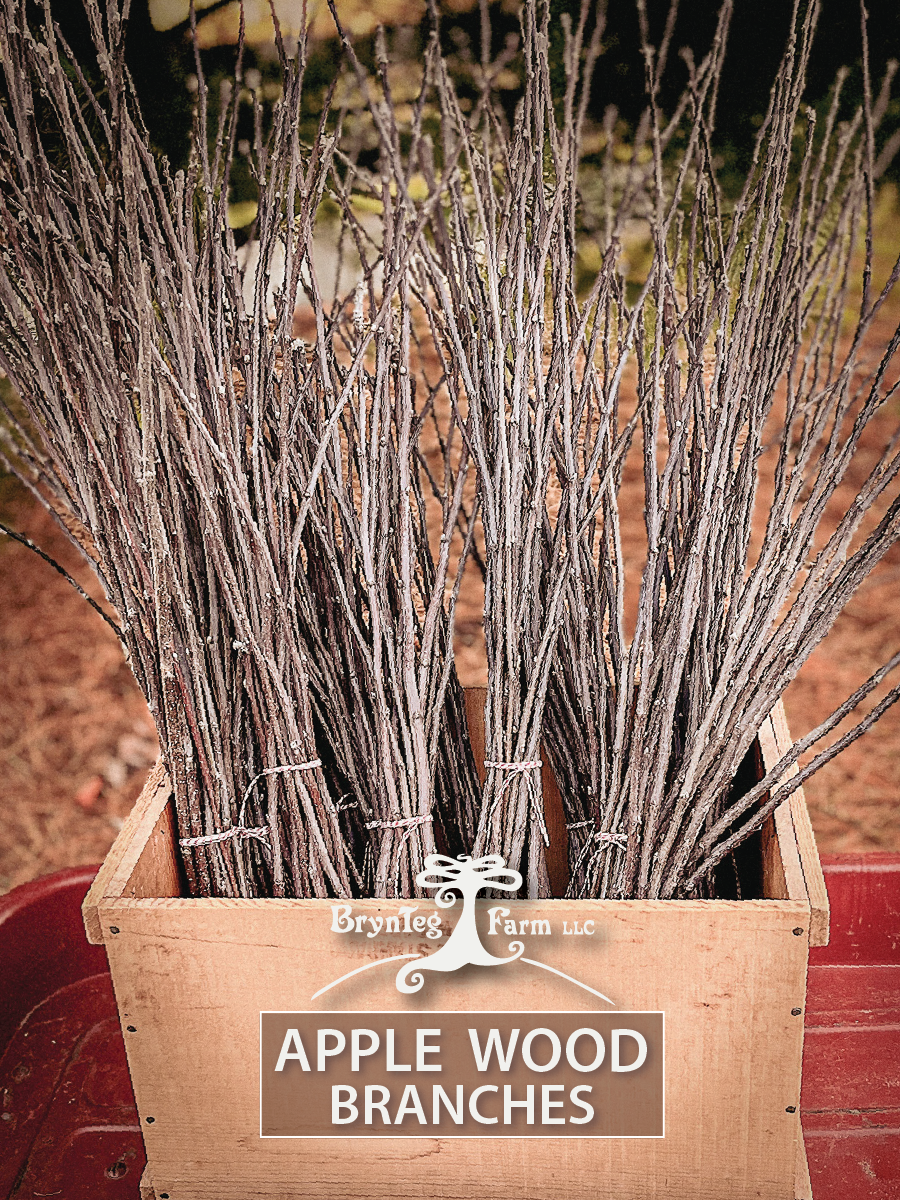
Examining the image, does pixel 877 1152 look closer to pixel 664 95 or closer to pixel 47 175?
pixel 47 175

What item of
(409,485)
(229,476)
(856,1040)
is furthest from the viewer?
(856,1040)

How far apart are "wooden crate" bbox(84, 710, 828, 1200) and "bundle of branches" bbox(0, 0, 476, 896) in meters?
0.14

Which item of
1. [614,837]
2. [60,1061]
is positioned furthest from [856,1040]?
[60,1061]

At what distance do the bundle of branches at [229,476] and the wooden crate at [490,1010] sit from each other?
0.14 metres

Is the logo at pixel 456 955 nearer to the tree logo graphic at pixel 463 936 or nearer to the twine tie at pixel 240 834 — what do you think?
the tree logo graphic at pixel 463 936

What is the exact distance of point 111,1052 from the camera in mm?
1427

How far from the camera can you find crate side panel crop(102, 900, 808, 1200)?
958mm

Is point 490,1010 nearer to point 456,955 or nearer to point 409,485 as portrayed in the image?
point 456,955

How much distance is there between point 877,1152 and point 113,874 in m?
0.97

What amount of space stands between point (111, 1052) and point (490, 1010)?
27.9 inches

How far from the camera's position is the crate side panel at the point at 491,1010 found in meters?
0.96

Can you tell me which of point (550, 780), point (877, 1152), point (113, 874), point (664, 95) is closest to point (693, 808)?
point (550, 780)

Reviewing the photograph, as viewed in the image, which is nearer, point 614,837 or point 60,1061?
point 614,837

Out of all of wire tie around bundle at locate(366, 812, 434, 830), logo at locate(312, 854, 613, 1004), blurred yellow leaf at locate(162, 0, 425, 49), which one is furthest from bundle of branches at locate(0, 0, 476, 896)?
blurred yellow leaf at locate(162, 0, 425, 49)
